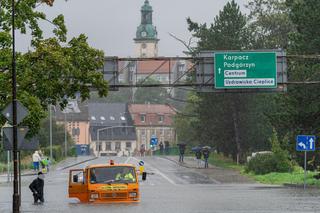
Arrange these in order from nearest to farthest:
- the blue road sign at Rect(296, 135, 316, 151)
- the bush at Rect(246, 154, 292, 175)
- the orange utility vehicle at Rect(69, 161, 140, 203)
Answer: the orange utility vehicle at Rect(69, 161, 140, 203)
the blue road sign at Rect(296, 135, 316, 151)
the bush at Rect(246, 154, 292, 175)

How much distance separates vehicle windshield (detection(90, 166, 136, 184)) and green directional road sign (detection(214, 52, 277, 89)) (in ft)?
52.9

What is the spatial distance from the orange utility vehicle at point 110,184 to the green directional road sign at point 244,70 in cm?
1605

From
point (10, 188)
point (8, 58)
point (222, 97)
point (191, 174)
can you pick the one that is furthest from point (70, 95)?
point (222, 97)

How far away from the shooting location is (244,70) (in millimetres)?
48000

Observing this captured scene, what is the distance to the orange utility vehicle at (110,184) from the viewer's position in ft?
106

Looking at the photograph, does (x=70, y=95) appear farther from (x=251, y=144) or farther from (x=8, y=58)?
(x=251, y=144)

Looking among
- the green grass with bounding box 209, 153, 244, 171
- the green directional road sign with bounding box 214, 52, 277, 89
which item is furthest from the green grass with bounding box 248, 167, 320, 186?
the green grass with bounding box 209, 153, 244, 171

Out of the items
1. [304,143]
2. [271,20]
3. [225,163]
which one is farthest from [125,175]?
[271,20]

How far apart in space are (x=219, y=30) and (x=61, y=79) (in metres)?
45.6

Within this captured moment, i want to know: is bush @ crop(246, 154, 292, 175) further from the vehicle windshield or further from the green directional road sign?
the vehicle windshield

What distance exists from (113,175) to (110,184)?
406 millimetres

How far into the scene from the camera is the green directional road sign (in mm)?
47969

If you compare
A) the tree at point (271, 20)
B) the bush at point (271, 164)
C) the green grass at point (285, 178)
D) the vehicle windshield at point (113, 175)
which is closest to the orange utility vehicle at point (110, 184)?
the vehicle windshield at point (113, 175)

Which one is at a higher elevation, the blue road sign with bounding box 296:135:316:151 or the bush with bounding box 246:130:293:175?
the blue road sign with bounding box 296:135:316:151
